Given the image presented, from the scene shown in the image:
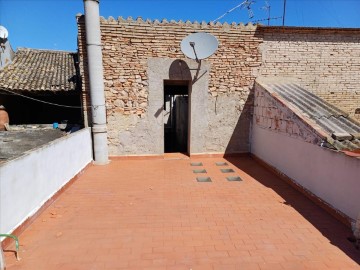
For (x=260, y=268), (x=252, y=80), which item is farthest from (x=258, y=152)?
(x=260, y=268)

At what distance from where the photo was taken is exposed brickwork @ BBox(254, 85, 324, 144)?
4.97 meters

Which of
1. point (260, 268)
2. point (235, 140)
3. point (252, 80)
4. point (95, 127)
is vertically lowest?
point (260, 268)

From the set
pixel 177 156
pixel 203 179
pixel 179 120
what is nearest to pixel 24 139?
pixel 177 156

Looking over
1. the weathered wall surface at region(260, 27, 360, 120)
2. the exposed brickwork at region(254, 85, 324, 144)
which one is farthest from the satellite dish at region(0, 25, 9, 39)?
the exposed brickwork at region(254, 85, 324, 144)

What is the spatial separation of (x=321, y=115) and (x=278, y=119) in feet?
3.50

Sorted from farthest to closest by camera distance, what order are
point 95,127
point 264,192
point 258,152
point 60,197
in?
point 258,152 < point 95,127 < point 264,192 < point 60,197

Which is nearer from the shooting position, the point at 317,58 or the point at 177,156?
the point at 317,58

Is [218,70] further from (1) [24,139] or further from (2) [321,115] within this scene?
(1) [24,139]

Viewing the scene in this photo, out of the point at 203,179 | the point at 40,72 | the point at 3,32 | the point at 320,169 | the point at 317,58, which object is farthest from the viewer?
the point at 3,32

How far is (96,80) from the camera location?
688 cm

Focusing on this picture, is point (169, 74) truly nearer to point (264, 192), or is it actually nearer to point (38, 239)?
point (264, 192)

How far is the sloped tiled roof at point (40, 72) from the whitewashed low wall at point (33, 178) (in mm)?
4018

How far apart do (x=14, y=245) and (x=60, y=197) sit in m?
1.70

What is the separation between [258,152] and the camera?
7.70 metres
